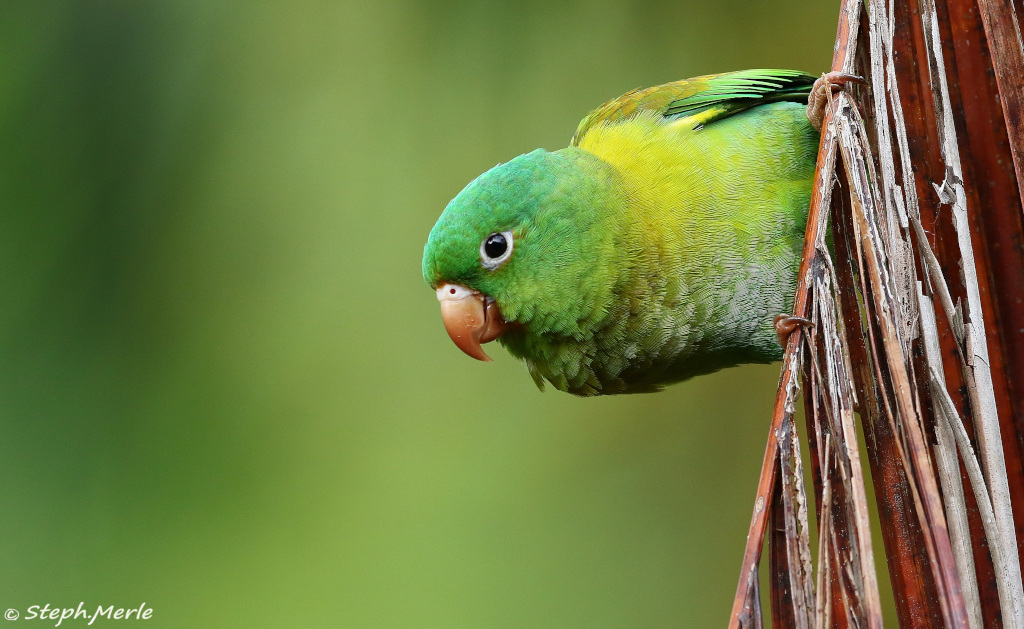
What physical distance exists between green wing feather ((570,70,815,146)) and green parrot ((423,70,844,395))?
0.07 metres

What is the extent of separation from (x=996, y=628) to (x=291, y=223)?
2.85 metres

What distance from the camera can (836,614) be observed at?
93 centimetres

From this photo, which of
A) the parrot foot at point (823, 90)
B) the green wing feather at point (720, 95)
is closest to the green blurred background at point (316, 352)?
the green wing feather at point (720, 95)

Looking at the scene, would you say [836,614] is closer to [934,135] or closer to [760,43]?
[934,135]

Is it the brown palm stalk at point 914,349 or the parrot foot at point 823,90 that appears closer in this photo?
the brown palm stalk at point 914,349

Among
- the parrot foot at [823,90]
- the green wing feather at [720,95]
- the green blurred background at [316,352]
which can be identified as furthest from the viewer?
the green blurred background at [316,352]

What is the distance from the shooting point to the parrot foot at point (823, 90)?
3.92 feet

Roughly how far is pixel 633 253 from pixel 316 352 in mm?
1902

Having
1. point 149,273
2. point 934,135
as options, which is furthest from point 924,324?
point 149,273

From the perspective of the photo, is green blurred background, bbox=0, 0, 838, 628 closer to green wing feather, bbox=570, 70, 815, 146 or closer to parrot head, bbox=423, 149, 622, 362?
green wing feather, bbox=570, 70, 815, 146

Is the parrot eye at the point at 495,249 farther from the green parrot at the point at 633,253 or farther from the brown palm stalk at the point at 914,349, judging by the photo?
the brown palm stalk at the point at 914,349

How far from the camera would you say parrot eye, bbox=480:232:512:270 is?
76.8 inches

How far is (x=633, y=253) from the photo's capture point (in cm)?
192

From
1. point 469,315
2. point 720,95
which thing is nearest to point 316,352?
point 469,315
